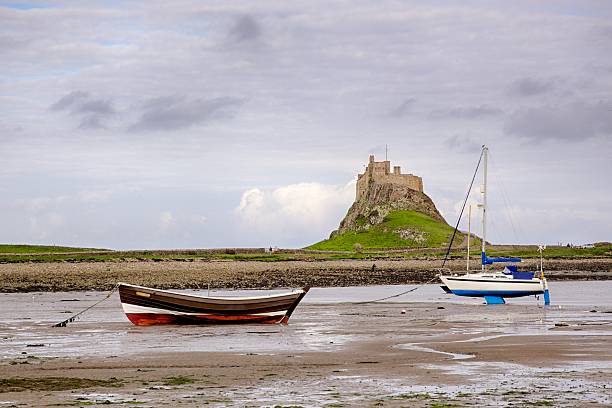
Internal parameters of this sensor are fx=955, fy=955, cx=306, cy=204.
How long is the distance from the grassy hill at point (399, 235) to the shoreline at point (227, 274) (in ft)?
138

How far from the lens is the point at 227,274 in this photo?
6681 cm

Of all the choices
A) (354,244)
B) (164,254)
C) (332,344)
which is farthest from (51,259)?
(332,344)

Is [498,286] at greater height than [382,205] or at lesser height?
lesser

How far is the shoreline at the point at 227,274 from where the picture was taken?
187 ft

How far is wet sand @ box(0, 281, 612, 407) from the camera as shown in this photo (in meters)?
15.3

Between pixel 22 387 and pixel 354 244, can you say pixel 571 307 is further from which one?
pixel 354 244

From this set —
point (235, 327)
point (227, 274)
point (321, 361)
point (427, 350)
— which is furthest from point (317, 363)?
point (227, 274)

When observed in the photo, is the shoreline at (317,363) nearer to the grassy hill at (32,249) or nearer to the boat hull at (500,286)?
the boat hull at (500,286)

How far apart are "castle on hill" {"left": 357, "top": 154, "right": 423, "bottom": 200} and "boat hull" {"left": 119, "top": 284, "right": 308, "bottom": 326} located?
12532 cm

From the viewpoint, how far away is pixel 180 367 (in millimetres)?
19297

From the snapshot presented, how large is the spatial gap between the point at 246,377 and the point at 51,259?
72398 mm

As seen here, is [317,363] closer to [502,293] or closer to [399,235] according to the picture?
[502,293]

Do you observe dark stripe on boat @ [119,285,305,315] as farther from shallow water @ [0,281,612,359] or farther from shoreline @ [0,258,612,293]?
shoreline @ [0,258,612,293]

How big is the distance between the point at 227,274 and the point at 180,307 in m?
35.8
